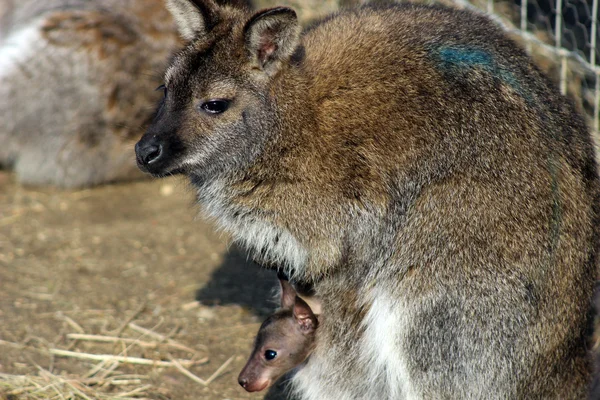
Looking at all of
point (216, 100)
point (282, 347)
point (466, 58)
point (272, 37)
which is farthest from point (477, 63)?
point (282, 347)

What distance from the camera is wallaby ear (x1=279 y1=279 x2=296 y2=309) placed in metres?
3.87

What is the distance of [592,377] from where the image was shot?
349 cm

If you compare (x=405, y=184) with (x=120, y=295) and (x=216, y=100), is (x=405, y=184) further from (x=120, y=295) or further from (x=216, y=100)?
(x=120, y=295)

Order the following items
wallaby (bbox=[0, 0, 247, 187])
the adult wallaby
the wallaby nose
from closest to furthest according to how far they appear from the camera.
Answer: the adult wallaby < the wallaby nose < wallaby (bbox=[0, 0, 247, 187])

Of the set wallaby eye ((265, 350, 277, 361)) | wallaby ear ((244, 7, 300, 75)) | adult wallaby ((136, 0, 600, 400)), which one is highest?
wallaby ear ((244, 7, 300, 75))

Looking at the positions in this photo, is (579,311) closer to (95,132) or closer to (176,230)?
(176,230)

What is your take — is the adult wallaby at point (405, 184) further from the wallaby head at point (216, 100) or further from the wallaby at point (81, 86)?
the wallaby at point (81, 86)

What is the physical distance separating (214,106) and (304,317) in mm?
1031

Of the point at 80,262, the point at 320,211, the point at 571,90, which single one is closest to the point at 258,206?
the point at 320,211

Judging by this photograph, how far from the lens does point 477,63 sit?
342 cm

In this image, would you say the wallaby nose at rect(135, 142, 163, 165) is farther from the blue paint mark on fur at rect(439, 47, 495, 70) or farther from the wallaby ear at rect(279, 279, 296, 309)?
the blue paint mark on fur at rect(439, 47, 495, 70)

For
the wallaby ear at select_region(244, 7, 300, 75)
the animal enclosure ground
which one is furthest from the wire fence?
the animal enclosure ground

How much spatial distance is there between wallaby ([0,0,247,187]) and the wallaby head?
7.97 ft

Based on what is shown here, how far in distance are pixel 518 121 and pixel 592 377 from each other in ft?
3.68
